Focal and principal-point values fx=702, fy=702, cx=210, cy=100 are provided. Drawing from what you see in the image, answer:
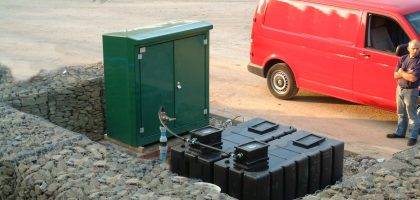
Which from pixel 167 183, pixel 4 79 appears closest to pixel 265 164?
pixel 167 183

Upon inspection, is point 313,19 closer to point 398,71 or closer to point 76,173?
point 398,71

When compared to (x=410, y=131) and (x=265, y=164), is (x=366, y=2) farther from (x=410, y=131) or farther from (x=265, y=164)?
(x=265, y=164)

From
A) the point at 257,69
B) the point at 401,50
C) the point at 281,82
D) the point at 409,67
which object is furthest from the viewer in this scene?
the point at 257,69

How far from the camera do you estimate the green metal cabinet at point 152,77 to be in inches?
381

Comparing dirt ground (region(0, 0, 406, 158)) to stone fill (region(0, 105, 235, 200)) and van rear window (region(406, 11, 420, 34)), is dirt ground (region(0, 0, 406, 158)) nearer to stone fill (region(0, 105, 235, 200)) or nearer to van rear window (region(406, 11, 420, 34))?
van rear window (region(406, 11, 420, 34))

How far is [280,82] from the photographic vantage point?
→ 13.1m

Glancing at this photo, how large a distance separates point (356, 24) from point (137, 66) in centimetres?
402

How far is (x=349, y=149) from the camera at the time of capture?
409 inches

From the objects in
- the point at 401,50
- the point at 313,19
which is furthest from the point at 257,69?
the point at 401,50

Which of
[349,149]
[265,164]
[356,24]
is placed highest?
[356,24]

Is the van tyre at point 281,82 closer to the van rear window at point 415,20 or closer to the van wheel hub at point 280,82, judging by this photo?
the van wheel hub at point 280,82

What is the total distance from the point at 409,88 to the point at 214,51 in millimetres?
6902

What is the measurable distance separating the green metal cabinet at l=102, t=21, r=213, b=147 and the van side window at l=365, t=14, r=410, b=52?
288 cm

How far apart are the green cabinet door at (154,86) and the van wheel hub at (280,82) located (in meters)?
3.37
